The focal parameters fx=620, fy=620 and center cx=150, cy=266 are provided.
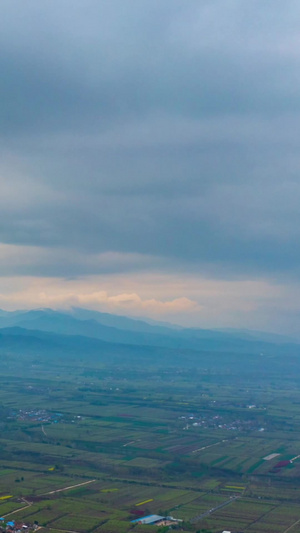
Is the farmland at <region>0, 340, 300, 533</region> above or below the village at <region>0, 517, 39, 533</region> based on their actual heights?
above

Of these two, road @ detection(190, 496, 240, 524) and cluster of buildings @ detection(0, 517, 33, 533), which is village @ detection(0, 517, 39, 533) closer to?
cluster of buildings @ detection(0, 517, 33, 533)

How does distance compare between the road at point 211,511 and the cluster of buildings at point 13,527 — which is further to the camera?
the road at point 211,511

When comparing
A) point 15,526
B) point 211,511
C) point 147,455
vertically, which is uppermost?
point 147,455

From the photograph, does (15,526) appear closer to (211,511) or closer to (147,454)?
(211,511)

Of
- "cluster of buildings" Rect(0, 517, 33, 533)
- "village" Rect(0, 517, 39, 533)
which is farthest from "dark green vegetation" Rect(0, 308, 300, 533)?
"cluster of buildings" Rect(0, 517, 33, 533)

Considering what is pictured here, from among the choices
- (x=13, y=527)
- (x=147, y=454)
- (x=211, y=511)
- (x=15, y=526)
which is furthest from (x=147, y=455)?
(x=13, y=527)

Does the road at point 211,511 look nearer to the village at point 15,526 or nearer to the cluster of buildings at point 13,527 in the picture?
the village at point 15,526

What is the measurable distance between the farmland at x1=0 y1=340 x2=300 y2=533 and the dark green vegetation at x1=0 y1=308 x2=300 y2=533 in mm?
138

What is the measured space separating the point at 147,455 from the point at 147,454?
502mm

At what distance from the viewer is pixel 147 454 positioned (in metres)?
64.9

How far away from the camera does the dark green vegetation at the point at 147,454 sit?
4444 centimetres

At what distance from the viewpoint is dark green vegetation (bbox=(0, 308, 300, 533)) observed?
44.4m

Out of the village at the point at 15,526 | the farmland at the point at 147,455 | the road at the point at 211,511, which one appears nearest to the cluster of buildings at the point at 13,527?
the village at the point at 15,526

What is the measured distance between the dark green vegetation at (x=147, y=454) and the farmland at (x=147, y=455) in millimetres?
138
